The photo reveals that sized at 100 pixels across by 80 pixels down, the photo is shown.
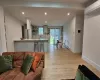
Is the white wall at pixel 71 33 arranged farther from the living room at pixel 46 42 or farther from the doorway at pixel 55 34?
the doorway at pixel 55 34

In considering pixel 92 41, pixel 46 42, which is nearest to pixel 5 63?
pixel 92 41

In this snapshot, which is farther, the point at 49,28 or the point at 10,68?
the point at 49,28

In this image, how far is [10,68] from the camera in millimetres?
2430

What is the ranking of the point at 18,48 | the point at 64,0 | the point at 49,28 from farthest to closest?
the point at 49,28
the point at 18,48
the point at 64,0

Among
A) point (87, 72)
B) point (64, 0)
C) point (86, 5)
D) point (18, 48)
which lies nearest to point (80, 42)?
point (86, 5)

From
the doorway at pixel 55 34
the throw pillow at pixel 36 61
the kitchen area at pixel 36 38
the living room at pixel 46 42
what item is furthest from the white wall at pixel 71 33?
the throw pillow at pixel 36 61

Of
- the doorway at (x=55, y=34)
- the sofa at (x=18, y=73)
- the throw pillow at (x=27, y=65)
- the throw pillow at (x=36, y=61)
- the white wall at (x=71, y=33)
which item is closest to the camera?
the sofa at (x=18, y=73)

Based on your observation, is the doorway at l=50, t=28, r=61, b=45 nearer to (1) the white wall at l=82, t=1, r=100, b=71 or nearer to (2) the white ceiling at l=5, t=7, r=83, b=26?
(2) the white ceiling at l=5, t=7, r=83, b=26

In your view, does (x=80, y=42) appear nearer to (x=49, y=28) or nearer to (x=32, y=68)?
(x=32, y=68)

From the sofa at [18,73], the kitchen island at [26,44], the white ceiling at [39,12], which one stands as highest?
the white ceiling at [39,12]

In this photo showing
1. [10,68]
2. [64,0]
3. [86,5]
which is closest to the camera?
[10,68]

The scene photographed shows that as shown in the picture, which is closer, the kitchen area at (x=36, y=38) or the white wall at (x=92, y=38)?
the white wall at (x=92, y=38)

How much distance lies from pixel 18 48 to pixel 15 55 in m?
3.47

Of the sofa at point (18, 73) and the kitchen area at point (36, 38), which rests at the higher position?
the kitchen area at point (36, 38)
